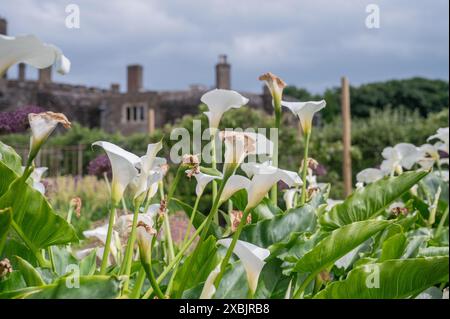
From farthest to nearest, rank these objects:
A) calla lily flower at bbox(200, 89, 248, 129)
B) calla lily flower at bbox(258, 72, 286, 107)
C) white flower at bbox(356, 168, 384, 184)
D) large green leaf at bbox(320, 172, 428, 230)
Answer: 1. white flower at bbox(356, 168, 384, 184)
2. large green leaf at bbox(320, 172, 428, 230)
3. calla lily flower at bbox(258, 72, 286, 107)
4. calla lily flower at bbox(200, 89, 248, 129)

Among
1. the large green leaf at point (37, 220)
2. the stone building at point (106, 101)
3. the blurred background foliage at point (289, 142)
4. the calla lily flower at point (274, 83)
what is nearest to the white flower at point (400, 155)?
the blurred background foliage at point (289, 142)

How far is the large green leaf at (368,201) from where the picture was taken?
112cm

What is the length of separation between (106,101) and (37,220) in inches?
794

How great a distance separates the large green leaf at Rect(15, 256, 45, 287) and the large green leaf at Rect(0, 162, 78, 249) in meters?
0.07

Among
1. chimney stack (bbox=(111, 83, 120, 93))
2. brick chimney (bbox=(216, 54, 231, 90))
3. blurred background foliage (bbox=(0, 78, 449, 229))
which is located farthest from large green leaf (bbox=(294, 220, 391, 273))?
chimney stack (bbox=(111, 83, 120, 93))

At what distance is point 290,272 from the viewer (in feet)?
2.95

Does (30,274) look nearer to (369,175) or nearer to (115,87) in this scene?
(369,175)

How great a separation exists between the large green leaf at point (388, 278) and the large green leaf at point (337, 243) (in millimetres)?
50

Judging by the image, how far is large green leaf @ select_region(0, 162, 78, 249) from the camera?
0.76 meters

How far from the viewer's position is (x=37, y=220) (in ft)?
2.63

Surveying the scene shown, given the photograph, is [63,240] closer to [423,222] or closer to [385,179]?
[385,179]

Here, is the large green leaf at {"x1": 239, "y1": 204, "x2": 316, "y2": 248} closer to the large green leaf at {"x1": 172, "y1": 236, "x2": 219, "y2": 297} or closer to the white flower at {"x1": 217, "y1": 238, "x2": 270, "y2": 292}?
the large green leaf at {"x1": 172, "y1": 236, "x2": 219, "y2": 297}

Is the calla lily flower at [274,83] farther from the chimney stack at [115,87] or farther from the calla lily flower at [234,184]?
the chimney stack at [115,87]

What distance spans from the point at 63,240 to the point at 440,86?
32.8 m
